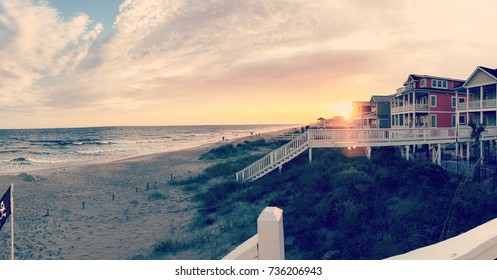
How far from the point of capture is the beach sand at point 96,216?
10125 mm

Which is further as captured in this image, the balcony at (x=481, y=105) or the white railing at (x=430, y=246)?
the balcony at (x=481, y=105)

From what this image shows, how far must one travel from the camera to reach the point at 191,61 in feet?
20.4

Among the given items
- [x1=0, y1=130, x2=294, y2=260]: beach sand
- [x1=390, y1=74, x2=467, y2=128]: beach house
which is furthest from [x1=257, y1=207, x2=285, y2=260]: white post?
[x1=390, y1=74, x2=467, y2=128]: beach house

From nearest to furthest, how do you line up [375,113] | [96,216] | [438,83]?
1. [96,216]
2. [438,83]
3. [375,113]

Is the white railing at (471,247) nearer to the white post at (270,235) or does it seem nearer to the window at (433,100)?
the white post at (270,235)

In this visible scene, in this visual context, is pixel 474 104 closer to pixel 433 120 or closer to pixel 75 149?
pixel 433 120

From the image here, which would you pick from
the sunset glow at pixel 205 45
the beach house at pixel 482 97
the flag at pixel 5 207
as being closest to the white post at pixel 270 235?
the sunset glow at pixel 205 45

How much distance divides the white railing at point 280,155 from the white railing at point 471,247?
13.9m

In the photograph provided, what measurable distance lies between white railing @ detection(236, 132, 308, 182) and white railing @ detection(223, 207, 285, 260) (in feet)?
44.7

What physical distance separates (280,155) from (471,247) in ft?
47.3

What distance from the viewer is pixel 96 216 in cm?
1384

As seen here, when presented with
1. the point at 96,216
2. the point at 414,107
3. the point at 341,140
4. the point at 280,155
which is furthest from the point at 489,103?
the point at 96,216
